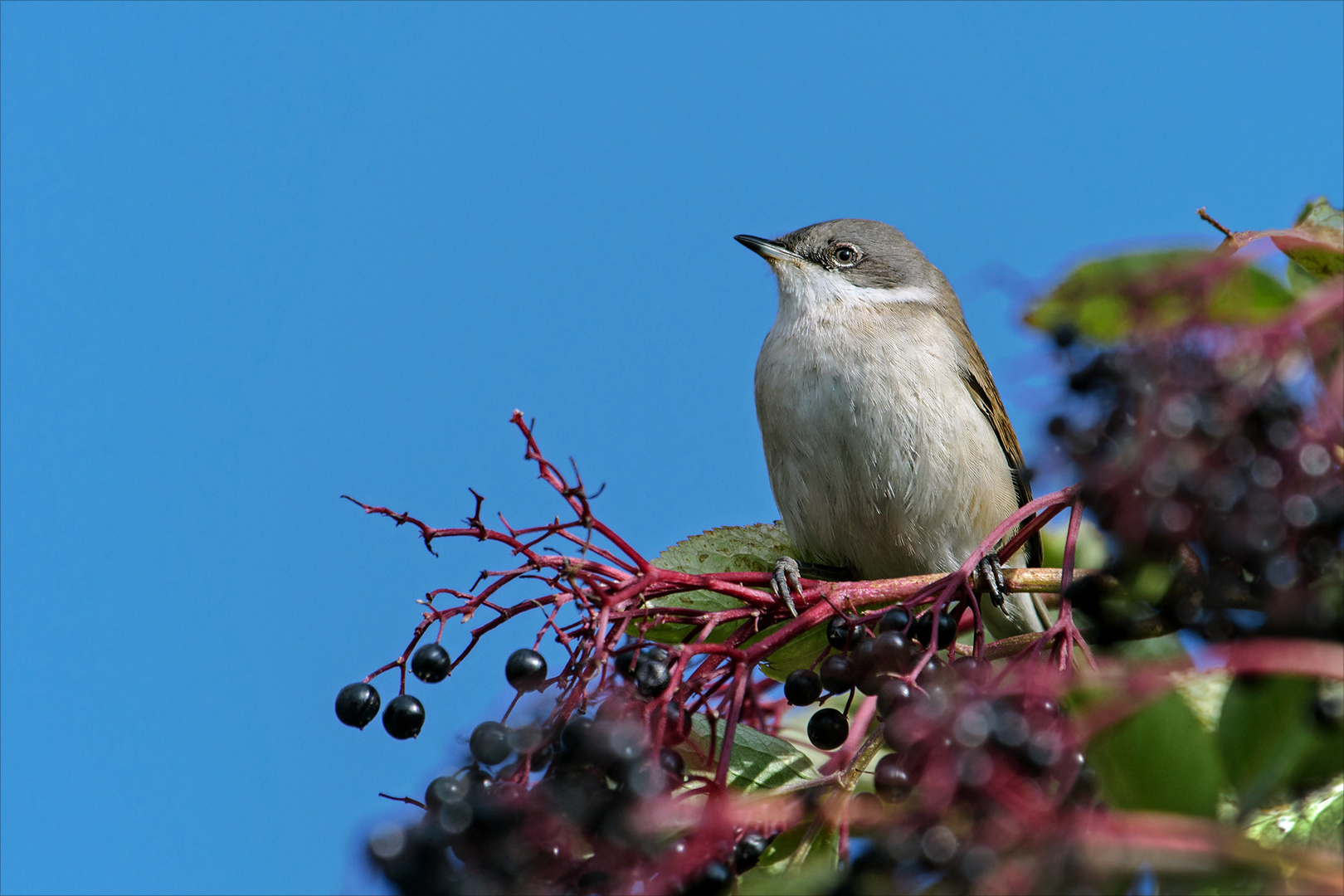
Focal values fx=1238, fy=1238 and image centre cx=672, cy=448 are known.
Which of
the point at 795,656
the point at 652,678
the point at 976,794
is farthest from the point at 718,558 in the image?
the point at 976,794

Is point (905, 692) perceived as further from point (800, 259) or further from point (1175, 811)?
point (800, 259)

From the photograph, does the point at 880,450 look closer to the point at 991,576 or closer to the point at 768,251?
the point at 768,251

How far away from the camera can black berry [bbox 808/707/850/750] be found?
3332 millimetres

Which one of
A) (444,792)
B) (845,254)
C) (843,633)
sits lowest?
(444,792)

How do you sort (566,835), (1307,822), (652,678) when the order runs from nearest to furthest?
(566,835) < (1307,822) < (652,678)

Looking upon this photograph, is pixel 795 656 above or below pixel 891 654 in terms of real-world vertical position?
above

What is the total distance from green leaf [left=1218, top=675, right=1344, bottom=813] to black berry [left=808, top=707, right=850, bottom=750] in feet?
4.72

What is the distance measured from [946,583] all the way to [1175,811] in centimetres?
128

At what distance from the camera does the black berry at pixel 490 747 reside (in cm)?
248

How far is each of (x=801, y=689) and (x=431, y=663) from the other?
3.14ft

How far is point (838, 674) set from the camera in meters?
3.07

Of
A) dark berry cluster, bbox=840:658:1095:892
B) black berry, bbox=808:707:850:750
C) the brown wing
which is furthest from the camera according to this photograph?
the brown wing

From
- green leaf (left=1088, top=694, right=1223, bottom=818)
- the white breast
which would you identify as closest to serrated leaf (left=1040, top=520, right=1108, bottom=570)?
the white breast

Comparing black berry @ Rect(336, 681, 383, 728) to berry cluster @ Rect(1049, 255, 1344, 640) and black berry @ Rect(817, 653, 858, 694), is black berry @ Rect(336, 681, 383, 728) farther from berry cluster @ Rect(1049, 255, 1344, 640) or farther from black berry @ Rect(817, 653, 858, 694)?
berry cluster @ Rect(1049, 255, 1344, 640)
